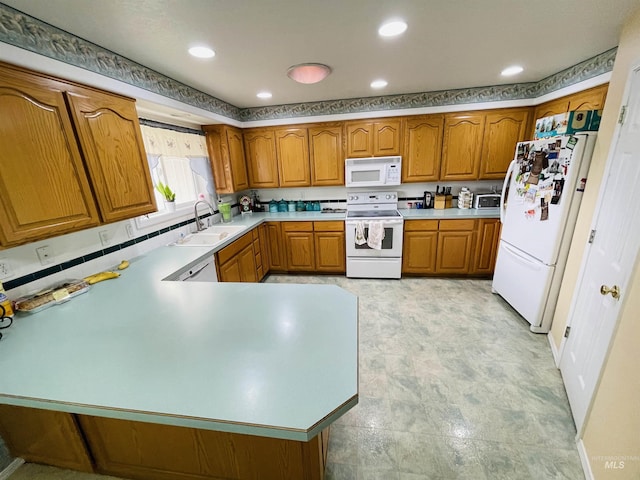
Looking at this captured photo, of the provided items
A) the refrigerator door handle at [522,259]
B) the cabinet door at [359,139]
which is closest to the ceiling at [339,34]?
the cabinet door at [359,139]

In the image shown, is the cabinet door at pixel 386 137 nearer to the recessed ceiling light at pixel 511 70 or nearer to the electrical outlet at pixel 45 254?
the recessed ceiling light at pixel 511 70

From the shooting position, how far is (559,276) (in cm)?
208

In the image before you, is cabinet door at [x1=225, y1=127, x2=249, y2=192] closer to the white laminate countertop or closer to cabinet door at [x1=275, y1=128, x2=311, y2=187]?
cabinet door at [x1=275, y1=128, x2=311, y2=187]

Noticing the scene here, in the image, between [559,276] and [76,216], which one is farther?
[559,276]

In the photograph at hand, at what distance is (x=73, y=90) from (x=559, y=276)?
359 cm

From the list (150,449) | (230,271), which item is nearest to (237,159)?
(230,271)

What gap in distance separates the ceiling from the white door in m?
0.67

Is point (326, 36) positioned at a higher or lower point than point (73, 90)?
higher

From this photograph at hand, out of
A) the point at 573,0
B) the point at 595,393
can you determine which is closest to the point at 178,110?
the point at 573,0

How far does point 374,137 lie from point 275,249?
2008mm

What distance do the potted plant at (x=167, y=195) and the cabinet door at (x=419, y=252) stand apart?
8.86 ft

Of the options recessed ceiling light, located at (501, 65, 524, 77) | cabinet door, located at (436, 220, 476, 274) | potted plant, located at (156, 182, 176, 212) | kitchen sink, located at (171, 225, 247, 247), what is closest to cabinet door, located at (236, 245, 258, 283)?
kitchen sink, located at (171, 225, 247, 247)

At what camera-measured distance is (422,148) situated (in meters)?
3.21

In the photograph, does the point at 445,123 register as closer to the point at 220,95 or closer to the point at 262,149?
the point at 262,149
